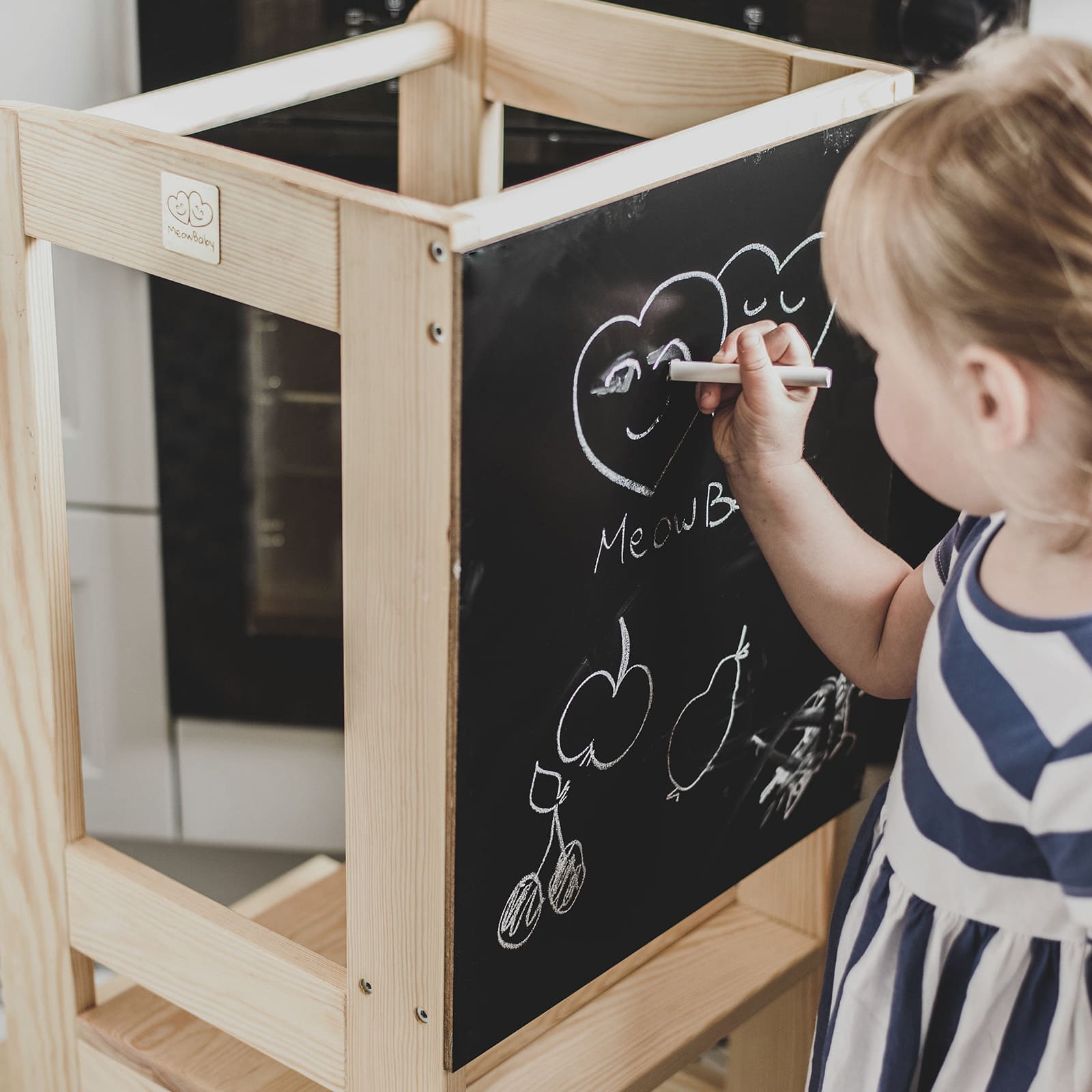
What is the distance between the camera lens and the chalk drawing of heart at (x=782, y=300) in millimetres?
770

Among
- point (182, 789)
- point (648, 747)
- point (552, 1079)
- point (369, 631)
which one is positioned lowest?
point (182, 789)

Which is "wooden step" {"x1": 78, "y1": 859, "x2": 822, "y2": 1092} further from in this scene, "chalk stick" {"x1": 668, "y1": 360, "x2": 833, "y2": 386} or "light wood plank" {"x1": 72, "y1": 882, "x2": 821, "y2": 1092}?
"chalk stick" {"x1": 668, "y1": 360, "x2": 833, "y2": 386}

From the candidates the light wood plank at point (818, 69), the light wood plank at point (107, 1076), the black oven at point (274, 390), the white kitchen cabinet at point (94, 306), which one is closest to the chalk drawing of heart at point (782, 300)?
the light wood plank at point (818, 69)

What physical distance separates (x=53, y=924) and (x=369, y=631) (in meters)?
0.36

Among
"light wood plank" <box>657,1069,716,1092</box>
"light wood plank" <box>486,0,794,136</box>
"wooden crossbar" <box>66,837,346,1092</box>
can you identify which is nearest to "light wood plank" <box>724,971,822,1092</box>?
"light wood plank" <box>657,1069,716,1092</box>

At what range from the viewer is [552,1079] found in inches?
34.3

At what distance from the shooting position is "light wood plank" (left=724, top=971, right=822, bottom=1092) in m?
1.10

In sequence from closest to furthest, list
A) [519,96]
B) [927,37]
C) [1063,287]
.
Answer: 1. [1063,287]
2. [519,96]
3. [927,37]

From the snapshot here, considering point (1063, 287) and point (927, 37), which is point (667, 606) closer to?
point (1063, 287)

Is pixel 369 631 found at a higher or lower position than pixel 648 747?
higher

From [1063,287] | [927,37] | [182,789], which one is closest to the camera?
[1063,287]

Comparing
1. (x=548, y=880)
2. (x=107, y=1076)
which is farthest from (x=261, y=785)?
(x=548, y=880)

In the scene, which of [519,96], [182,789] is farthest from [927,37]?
[182,789]

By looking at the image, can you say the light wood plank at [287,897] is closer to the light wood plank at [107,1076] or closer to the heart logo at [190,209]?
the light wood plank at [107,1076]
